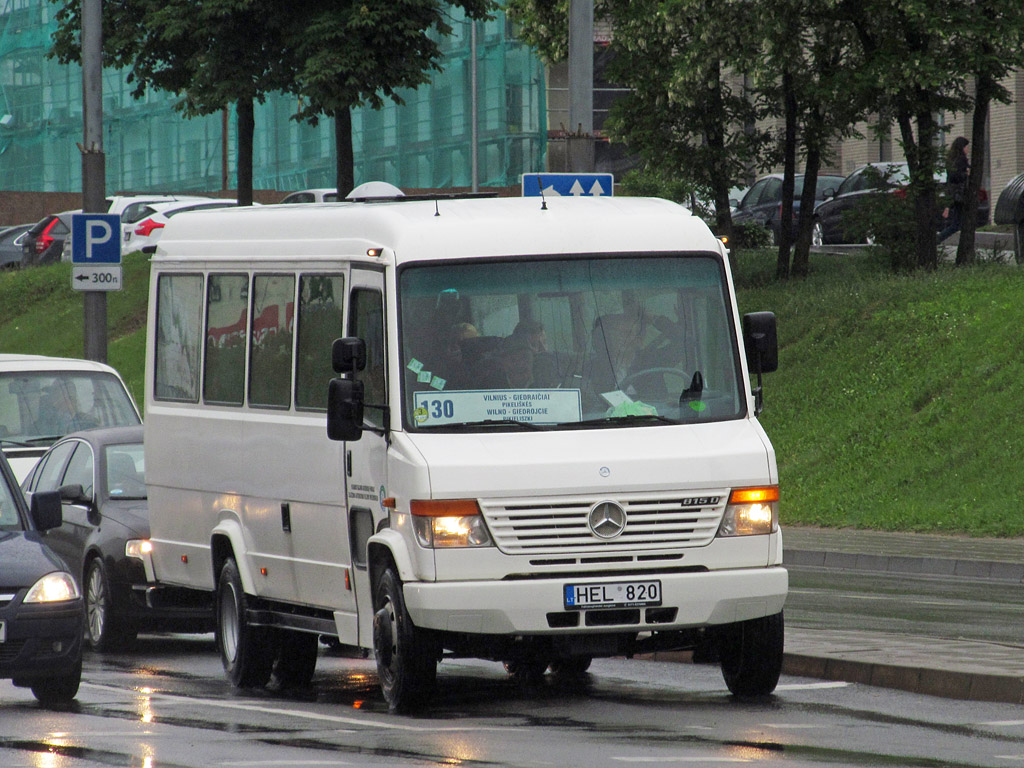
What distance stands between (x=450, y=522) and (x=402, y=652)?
70 cm

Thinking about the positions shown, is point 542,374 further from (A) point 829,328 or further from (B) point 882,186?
(B) point 882,186

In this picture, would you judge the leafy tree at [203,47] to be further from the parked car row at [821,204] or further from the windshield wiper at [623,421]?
the windshield wiper at [623,421]

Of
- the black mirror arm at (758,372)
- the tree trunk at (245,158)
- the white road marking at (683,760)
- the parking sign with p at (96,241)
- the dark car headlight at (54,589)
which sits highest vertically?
the tree trunk at (245,158)

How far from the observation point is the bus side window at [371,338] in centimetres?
1023

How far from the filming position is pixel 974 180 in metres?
29.1

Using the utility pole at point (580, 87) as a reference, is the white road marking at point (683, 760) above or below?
below

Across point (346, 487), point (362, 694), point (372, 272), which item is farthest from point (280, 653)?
point (372, 272)

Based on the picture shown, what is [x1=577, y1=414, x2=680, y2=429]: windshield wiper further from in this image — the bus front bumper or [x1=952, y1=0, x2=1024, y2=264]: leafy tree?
[x1=952, y1=0, x2=1024, y2=264]: leafy tree

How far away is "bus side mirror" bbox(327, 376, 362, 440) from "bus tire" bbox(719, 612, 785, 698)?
209cm

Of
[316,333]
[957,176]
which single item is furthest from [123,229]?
[316,333]

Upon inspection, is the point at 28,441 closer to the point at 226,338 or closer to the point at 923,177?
the point at 226,338

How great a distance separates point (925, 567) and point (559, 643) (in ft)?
31.7

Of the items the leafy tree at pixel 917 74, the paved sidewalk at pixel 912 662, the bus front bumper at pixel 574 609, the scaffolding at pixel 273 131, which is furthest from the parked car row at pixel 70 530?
the scaffolding at pixel 273 131

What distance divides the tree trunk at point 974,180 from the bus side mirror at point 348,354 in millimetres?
19805
